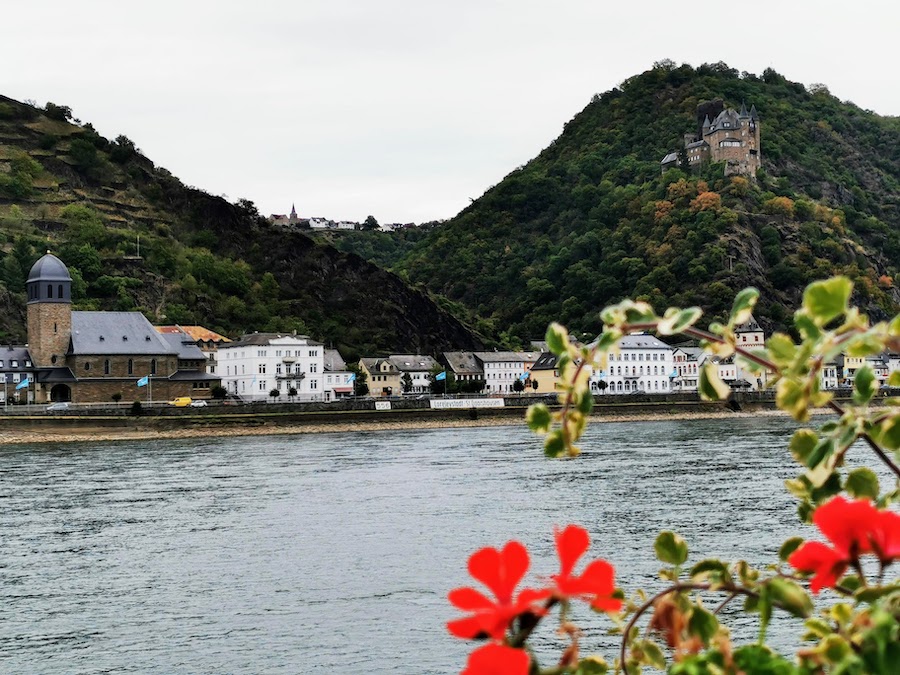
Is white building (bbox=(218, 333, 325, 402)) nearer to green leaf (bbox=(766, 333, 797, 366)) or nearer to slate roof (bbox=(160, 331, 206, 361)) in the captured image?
slate roof (bbox=(160, 331, 206, 361))

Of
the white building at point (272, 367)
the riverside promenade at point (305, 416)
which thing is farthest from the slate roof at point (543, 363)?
the white building at point (272, 367)

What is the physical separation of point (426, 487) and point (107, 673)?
21734mm

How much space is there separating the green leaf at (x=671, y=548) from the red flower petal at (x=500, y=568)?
1042 mm

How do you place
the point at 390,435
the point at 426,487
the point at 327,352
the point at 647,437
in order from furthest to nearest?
the point at 327,352
the point at 390,435
the point at 647,437
the point at 426,487

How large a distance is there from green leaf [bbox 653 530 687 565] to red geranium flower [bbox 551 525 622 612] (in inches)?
35.2

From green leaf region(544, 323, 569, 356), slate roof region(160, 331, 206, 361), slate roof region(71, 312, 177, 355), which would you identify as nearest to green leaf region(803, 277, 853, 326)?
green leaf region(544, 323, 569, 356)

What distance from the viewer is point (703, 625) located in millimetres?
2973

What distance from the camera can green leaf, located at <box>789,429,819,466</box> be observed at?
10.6ft

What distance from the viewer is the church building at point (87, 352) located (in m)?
84.6

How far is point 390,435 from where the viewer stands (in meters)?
71.8

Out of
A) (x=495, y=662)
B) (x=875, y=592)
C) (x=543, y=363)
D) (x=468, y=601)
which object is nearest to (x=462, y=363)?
(x=543, y=363)

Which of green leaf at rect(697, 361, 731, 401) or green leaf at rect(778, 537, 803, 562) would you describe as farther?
green leaf at rect(778, 537, 803, 562)

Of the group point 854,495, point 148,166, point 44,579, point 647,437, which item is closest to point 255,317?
point 148,166

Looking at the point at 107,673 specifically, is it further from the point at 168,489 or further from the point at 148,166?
the point at 148,166
